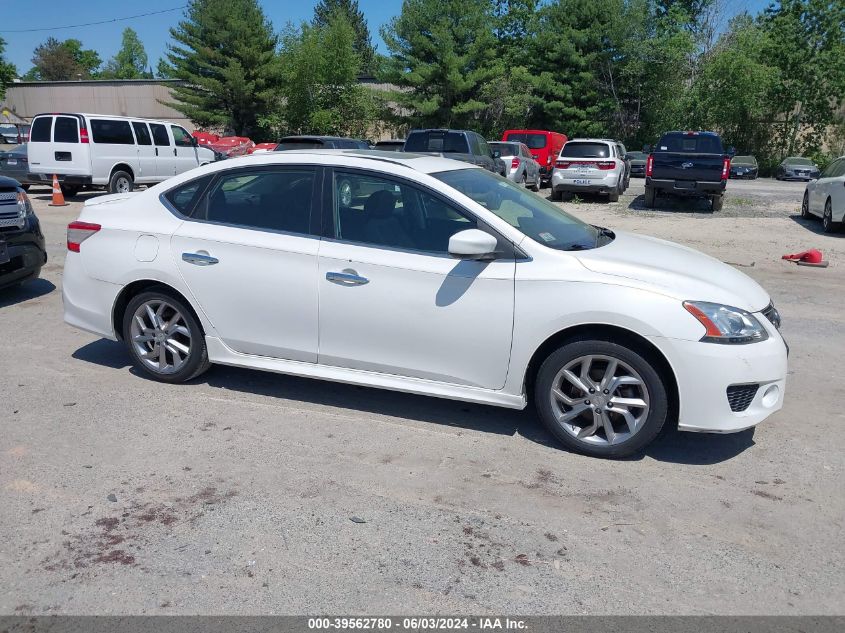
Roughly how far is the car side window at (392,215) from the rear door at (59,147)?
1486 centimetres

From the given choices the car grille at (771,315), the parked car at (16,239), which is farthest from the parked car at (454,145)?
the car grille at (771,315)

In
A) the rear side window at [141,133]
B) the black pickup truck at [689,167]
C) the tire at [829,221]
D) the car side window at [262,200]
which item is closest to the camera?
the car side window at [262,200]

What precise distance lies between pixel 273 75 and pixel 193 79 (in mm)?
5173

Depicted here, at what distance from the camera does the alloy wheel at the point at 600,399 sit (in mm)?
4172

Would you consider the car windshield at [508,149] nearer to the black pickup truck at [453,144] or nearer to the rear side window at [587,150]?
the rear side window at [587,150]

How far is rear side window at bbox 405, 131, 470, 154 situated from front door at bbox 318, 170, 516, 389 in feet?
42.9

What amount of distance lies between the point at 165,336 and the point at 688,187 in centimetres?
1489

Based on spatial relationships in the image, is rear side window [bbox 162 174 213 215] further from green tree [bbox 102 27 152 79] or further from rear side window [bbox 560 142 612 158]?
green tree [bbox 102 27 152 79]

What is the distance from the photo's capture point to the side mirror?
421 cm

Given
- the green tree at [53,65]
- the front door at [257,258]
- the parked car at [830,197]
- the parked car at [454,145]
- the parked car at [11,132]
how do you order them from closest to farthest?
the front door at [257,258]
the parked car at [830,197]
the parked car at [454,145]
the parked car at [11,132]
the green tree at [53,65]

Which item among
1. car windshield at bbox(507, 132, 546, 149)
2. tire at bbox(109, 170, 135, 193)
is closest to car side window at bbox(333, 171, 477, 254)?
tire at bbox(109, 170, 135, 193)

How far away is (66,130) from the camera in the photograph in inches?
687

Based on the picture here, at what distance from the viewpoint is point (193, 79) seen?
46969mm

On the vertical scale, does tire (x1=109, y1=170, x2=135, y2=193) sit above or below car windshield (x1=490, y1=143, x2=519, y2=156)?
below
